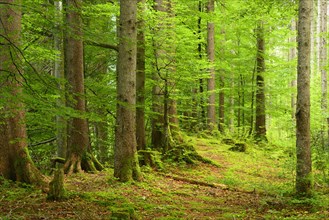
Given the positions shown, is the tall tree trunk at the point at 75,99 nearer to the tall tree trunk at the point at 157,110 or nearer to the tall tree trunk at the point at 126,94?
the tall tree trunk at the point at 126,94

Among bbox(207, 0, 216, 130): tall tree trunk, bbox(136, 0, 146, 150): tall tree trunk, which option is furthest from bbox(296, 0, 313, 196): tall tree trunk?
bbox(207, 0, 216, 130): tall tree trunk

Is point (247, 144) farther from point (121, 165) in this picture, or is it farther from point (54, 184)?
point (54, 184)

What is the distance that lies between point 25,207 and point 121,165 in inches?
122

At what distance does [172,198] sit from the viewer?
8359 millimetres

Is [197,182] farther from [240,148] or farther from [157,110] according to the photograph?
[240,148]

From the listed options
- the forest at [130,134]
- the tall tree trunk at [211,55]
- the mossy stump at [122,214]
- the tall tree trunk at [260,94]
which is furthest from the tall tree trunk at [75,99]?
the tall tree trunk at [260,94]

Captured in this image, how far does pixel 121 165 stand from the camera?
29.3 ft

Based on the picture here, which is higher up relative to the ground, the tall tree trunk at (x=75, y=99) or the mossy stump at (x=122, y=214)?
the tall tree trunk at (x=75, y=99)

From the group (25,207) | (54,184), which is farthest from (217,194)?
(25,207)

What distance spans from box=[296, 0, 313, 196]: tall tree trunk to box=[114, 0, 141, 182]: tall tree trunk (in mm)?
3826

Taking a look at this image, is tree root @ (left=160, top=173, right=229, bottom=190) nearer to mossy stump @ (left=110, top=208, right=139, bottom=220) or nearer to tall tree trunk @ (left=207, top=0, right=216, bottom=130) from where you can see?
mossy stump @ (left=110, top=208, right=139, bottom=220)

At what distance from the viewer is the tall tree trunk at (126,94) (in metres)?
8.70

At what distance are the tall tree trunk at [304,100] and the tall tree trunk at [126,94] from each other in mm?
3826

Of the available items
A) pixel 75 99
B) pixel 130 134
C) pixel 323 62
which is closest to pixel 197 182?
pixel 130 134
